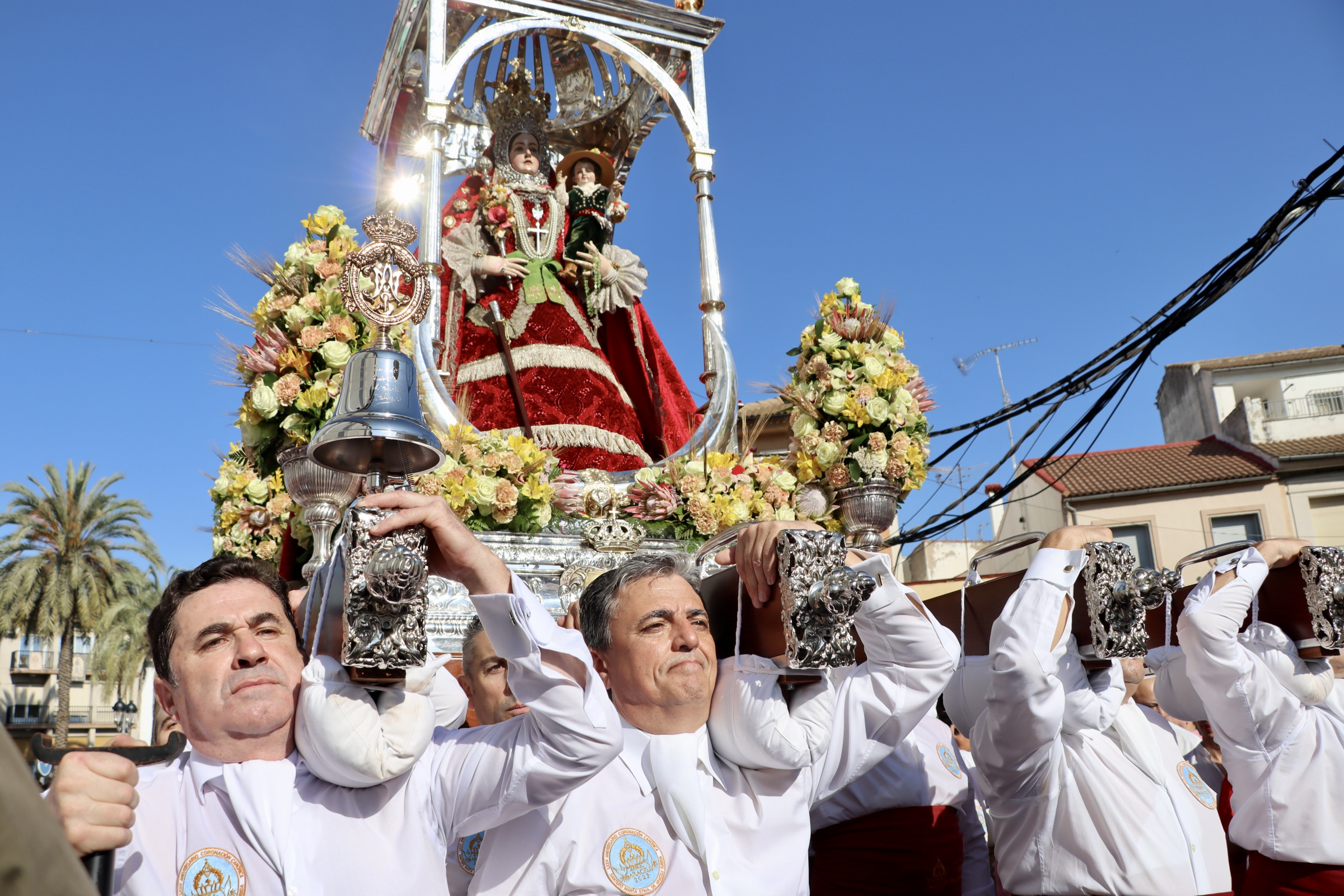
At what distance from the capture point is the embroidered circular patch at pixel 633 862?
237cm

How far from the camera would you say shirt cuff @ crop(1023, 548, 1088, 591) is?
2.82 m

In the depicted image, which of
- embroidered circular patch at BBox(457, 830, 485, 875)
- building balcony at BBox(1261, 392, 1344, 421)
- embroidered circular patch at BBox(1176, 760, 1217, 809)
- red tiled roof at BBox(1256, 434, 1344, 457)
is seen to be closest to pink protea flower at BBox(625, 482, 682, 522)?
embroidered circular patch at BBox(457, 830, 485, 875)

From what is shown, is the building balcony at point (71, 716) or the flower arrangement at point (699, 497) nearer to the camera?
the flower arrangement at point (699, 497)

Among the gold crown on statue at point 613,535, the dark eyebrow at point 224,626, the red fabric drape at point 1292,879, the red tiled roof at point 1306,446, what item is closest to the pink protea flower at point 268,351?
the gold crown on statue at point 613,535

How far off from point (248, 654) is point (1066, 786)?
2129mm

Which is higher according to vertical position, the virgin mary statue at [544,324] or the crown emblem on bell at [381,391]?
the virgin mary statue at [544,324]

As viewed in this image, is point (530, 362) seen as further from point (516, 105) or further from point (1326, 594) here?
point (1326, 594)

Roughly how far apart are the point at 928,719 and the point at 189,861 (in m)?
2.57

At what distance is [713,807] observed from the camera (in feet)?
8.25

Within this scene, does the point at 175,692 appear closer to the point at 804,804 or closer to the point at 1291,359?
the point at 804,804

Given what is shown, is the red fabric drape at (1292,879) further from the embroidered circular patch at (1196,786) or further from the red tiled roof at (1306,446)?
the red tiled roof at (1306,446)

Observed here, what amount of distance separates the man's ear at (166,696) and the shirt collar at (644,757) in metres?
0.97

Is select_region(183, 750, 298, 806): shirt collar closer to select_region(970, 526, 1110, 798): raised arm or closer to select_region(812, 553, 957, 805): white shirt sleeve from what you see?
select_region(812, 553, 957, 805): white shirt sleeve

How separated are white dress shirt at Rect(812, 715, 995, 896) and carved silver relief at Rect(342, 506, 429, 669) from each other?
1649mm
